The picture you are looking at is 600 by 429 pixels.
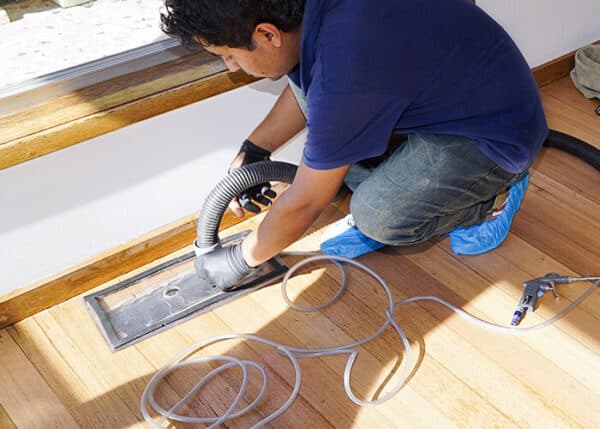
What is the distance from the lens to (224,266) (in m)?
1.62

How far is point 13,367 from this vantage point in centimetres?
161

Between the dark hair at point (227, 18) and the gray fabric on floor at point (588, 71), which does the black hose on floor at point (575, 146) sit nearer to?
the gray fabric on floor at point (588, 71)

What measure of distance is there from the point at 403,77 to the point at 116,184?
2.59ft

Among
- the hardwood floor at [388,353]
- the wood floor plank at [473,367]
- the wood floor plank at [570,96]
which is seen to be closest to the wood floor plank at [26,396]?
the hardwood floor at [388,353]

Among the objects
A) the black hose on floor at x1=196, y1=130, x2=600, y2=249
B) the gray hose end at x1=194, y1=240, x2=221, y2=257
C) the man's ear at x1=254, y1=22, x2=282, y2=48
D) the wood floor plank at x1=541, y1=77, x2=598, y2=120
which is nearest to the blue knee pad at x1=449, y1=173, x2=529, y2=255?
the black hose on floor at x1=196, y1=130, x2=600, y2=249

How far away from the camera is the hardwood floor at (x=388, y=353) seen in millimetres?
1463

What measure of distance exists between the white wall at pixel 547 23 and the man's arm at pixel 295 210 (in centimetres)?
107

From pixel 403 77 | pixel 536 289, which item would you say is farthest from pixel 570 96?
pixel 403 77

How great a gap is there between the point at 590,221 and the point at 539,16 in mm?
803

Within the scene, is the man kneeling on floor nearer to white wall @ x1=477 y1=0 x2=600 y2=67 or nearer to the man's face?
the man's face

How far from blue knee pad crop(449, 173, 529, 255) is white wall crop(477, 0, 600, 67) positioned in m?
0.67

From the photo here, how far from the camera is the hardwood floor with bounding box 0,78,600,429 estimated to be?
146 cm

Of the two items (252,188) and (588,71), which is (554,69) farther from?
(252,188)

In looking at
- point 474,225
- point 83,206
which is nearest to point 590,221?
point 474,225
